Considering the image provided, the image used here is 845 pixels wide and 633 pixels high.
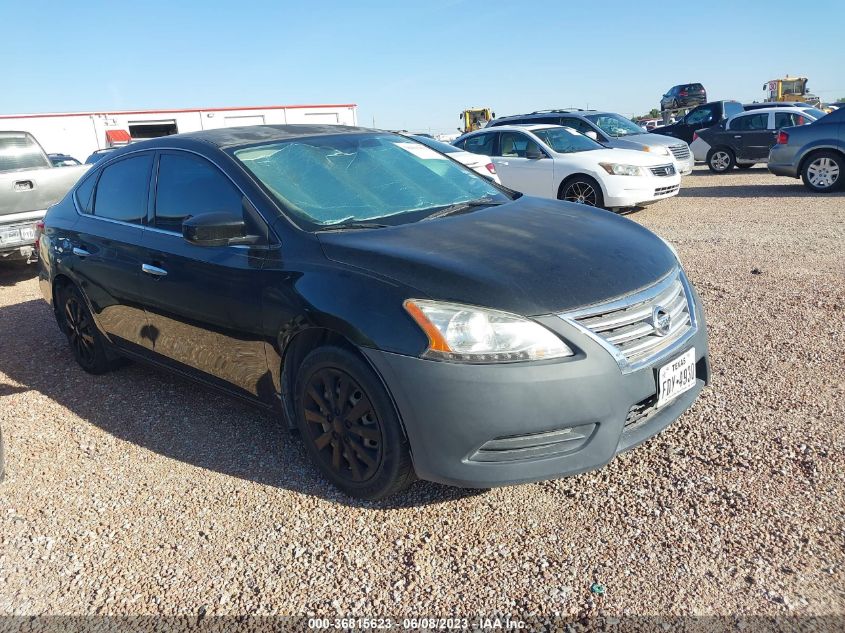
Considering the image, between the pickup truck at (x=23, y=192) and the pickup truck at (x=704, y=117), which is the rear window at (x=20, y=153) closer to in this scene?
the pickup truck at (x=23, y=192)

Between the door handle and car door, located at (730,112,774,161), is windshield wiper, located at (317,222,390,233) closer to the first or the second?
the door handle

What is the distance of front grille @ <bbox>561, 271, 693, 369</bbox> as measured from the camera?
2.51 m

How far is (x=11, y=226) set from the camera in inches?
301

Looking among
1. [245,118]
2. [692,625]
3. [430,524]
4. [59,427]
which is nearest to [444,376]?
[430,524]

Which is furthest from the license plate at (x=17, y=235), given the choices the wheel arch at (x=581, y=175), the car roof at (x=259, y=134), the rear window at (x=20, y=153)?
the wheel arch at (x=581, y=175)

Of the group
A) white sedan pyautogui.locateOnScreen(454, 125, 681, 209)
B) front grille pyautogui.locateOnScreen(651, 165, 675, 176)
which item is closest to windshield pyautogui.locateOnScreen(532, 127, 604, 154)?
white sedan pyautogui.locateOnScreen(454, 125, 681, 209)

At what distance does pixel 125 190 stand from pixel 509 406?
2977 millimetres

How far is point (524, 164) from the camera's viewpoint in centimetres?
1076

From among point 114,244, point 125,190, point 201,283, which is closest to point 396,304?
point 201,283

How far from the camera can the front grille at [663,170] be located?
10156 mm

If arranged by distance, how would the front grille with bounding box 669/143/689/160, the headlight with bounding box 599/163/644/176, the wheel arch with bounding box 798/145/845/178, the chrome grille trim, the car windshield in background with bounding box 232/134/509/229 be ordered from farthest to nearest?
the front grille with bounding box 669/143/689/160
the wheel arch with bounding box 798/145/845/178
the headlight with bounding box 599/163/644/176
the car windshield in background with bounding box 232/134/509/229
the chrome grille trim

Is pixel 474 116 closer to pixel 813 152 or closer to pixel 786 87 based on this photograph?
pixel 786 87

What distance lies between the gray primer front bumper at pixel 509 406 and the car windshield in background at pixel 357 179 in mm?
982

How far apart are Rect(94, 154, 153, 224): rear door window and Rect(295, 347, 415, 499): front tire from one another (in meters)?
1.76
